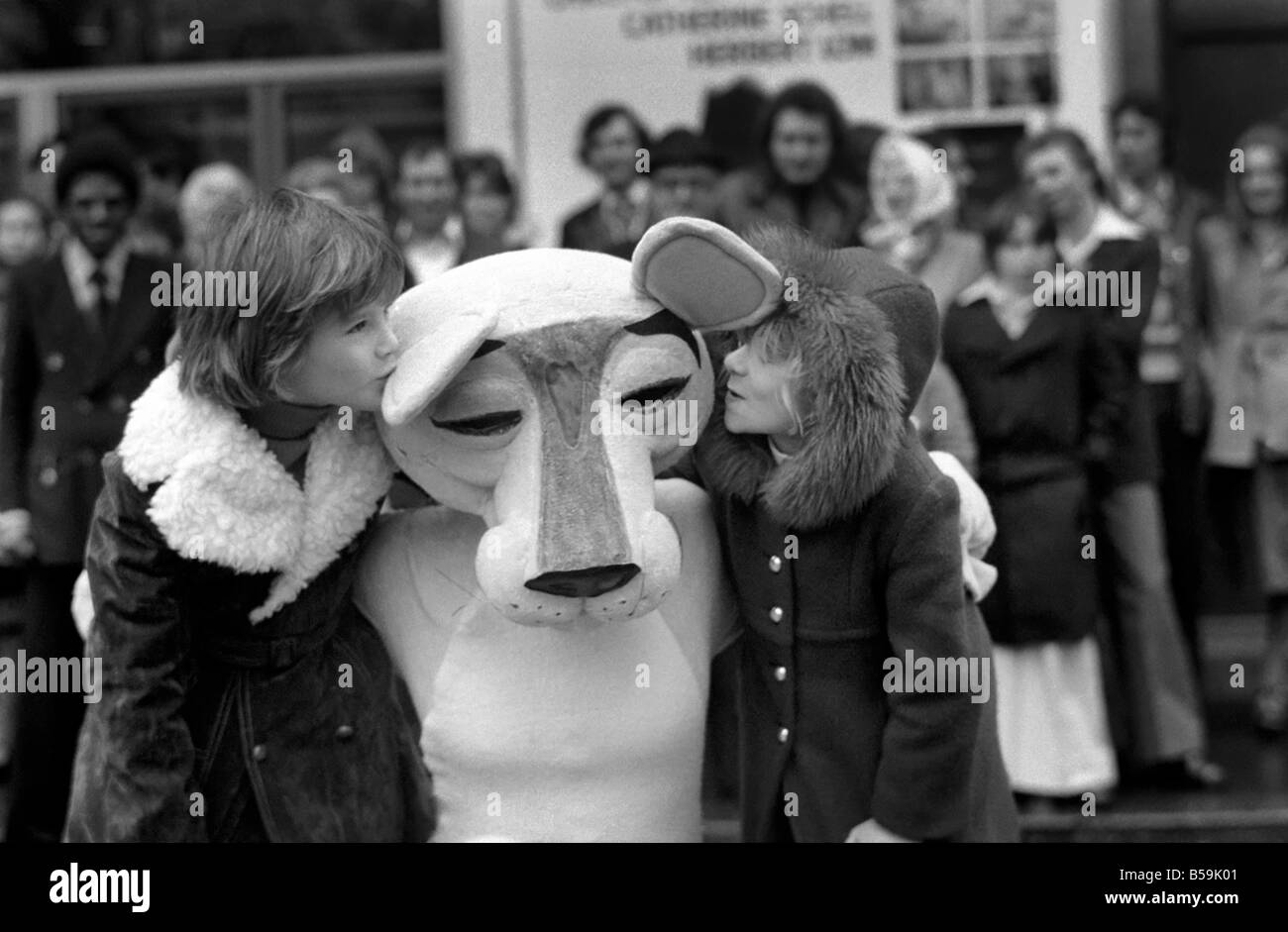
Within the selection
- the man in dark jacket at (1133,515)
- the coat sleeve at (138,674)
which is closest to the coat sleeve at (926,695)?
the coat sleeve at (138,674)

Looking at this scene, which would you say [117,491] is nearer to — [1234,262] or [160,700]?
[160,700]

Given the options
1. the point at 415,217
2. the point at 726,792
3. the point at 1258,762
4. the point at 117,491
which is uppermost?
the point at 415,217

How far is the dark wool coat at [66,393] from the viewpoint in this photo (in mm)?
5414

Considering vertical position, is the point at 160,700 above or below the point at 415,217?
below

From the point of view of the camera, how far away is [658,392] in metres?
3.44

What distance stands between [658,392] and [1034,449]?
2503mm

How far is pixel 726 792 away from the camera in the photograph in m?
4.52

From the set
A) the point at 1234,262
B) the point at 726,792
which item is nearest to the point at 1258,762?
the point at 1234,262

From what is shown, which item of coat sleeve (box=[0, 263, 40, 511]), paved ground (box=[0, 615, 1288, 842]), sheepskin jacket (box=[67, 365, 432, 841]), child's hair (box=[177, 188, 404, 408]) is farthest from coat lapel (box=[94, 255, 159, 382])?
child's hair (box=[177, 188, 404, 408])

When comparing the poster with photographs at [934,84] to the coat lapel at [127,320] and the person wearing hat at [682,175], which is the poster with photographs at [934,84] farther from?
the coat lapel at [127,320]

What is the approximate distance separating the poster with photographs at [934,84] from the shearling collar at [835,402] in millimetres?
4006
